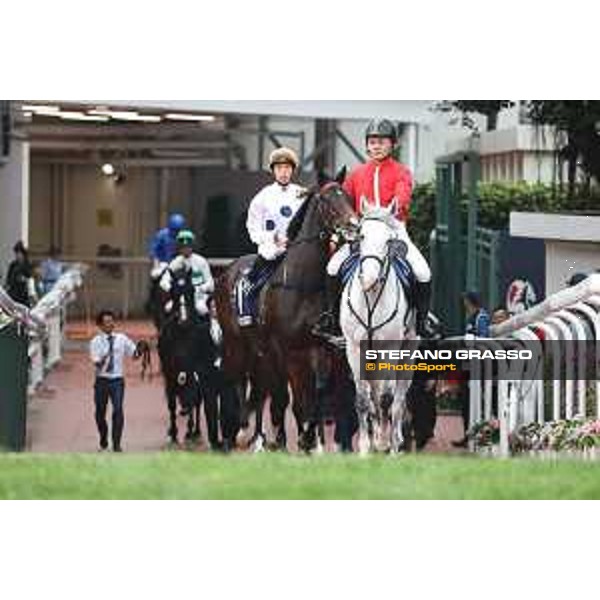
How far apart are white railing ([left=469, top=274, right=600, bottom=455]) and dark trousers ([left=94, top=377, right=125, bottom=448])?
1686 millimetres

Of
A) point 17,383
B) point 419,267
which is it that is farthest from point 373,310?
point 17,383

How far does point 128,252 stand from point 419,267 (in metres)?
1.41

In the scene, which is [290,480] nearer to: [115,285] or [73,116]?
[115,285]

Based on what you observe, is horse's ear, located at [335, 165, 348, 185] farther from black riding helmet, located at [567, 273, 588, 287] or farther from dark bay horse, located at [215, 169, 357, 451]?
black riding helmet, located at [567, 273, 588, 287]

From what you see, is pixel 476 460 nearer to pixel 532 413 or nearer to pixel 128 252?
pixel 532 413

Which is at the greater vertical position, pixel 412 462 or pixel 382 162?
pixel 382 162

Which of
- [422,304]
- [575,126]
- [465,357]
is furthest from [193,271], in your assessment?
[575,126]

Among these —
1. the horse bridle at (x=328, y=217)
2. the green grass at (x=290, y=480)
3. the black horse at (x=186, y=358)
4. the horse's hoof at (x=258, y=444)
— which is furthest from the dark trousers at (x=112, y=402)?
the horse bridle at (x=328, y=217)

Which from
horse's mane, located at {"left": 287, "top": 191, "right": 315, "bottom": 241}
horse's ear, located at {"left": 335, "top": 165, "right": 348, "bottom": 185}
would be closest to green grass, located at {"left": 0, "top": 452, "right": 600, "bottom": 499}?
horse's mane, located at {"left": 287, "top": 191, "right": 315, "bottom": 241}

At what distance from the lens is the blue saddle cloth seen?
61.8ft

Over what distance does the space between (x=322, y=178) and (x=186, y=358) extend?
1.13 meters

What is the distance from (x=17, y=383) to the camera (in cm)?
1877

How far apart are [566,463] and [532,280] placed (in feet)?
3.42

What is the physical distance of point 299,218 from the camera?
19047 mm
